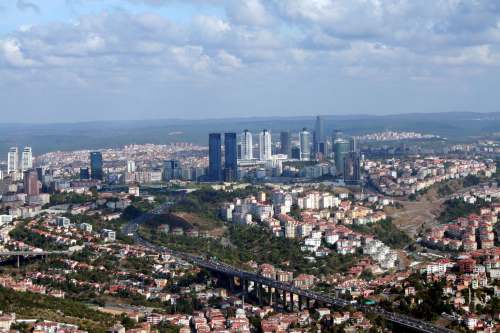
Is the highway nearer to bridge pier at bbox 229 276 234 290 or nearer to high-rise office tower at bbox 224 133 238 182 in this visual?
bridge pier at bbox 229 276 234 290

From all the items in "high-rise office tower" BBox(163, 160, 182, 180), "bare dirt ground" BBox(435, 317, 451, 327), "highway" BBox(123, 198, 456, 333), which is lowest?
"bare dirt ground" BBox(435, 317, 451, 327)

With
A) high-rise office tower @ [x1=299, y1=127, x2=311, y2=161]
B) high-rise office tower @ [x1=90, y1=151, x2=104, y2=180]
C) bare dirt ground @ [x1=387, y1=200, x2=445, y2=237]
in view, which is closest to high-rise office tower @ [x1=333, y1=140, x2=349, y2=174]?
high-rise office tower @ [x1=299, y1=127, x2=311, y2=161]

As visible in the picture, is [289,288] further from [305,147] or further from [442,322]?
[305,147]

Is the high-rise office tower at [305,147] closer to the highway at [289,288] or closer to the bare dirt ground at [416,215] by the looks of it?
the bare dirt ground at [416,215]

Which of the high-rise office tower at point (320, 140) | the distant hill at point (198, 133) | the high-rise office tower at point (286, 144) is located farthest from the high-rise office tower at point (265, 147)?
the distant hill at point (198, 133)

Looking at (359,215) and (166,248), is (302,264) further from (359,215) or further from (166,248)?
(359,215)

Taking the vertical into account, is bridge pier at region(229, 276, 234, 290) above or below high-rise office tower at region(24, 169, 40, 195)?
below

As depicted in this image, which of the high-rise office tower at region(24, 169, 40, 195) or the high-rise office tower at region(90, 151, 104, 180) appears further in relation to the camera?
the high-rise office tower at region(90, 151, 104, 180)

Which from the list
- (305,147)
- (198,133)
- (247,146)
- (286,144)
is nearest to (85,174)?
Answer: (247,146)
